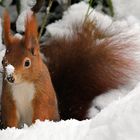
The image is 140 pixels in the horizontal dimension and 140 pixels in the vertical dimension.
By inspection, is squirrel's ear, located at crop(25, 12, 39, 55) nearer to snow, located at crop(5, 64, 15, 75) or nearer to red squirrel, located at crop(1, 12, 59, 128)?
red squirrel, located at crop(1, 12, 59, 128)

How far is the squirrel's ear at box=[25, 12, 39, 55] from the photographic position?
1.95 m

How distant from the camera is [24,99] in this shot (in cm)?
211

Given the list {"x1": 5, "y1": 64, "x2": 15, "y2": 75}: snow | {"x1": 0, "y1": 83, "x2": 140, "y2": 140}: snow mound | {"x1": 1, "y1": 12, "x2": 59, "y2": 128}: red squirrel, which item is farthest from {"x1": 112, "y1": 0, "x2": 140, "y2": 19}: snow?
{"x1": 0, "y1": 83, "x2": 140, "y2": 140}: snow mound

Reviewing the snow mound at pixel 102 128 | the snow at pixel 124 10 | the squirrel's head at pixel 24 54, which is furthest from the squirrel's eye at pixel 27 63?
the snow at pixel 124 10

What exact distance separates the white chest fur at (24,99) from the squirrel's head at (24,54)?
46 millimetres

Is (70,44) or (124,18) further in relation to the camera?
(124,18)

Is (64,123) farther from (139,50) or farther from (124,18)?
(124,18)

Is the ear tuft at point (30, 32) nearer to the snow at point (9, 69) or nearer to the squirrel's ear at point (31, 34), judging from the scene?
the squirrel's ear at point (31, 34)

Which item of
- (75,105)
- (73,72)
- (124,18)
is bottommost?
(75,105)

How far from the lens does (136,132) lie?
1.11m

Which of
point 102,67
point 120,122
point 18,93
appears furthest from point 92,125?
point 102,67

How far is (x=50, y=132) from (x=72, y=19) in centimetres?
157

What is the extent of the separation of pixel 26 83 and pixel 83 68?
1.74ft

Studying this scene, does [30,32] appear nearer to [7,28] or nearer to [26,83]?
[7,28]
